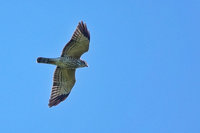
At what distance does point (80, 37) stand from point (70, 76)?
95.7 inches

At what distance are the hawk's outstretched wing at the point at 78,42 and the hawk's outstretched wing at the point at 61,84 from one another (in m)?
1.24

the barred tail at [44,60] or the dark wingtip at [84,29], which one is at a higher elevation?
the dark wingtip at [84,29]

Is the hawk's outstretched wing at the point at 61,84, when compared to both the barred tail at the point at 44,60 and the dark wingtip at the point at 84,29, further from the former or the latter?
the dark wingtip at the point at 84,29

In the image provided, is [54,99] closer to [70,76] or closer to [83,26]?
[70,76]

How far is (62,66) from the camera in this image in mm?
20641

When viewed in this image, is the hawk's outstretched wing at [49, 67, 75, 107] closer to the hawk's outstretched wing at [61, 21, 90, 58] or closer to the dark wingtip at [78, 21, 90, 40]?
the hawk's outstretched wing at [61, 21, 90, 58]

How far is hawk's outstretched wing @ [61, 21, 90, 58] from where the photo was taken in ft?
65.5

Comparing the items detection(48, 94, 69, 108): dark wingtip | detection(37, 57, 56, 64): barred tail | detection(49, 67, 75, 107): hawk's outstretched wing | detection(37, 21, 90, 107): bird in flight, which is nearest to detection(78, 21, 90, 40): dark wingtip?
detection(37, 21, 90, 107): bird in flight

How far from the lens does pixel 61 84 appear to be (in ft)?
70.7

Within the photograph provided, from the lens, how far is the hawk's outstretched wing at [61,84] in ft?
69.8

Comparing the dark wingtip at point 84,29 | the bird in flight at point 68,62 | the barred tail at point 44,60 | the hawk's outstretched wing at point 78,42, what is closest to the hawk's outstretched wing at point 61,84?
the bird in flight at point 68,62

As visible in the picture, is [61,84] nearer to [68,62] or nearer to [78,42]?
[68,62]

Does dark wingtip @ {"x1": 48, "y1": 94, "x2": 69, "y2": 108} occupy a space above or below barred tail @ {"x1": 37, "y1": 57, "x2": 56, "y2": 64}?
below

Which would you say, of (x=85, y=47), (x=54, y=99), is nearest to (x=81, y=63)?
(x=85, y=47)
